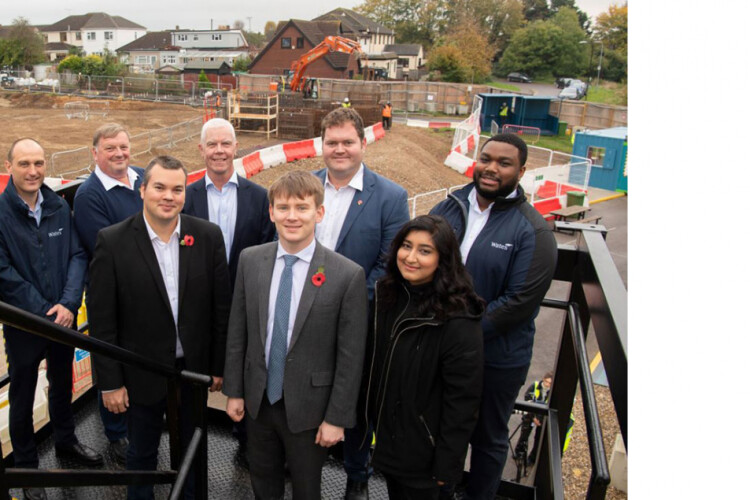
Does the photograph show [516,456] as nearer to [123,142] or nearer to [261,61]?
[123,142]

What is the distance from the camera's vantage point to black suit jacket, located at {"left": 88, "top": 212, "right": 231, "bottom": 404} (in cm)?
274

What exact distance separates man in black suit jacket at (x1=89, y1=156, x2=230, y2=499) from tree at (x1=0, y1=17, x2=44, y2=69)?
231 feet

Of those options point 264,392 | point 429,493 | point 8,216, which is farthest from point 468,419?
point 8,216

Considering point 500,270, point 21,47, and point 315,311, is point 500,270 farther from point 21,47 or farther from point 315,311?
point 21,47

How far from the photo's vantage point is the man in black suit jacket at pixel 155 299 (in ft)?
9.05

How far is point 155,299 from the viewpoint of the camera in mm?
2812

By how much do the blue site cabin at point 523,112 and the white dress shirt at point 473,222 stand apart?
1419 inches

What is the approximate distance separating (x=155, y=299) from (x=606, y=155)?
82.6ft

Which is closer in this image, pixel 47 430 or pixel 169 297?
pixel 169 297

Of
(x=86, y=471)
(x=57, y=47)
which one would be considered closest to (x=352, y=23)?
(x=57, y=47)

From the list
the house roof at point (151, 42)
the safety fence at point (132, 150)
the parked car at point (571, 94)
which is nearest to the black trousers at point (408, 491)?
the safety fence at point (132, 150)

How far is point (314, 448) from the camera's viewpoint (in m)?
2.71
